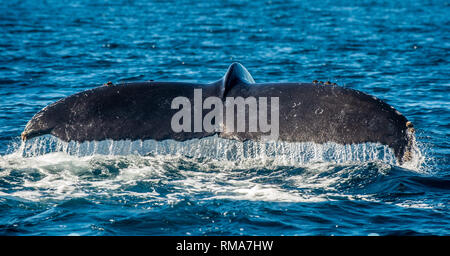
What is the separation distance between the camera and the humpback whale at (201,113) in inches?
257

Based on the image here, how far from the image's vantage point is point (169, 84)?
290 inches

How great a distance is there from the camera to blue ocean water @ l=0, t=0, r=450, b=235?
641 cm

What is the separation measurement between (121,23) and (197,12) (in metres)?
5.10

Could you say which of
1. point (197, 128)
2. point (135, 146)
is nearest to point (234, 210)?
point (197, 128)
